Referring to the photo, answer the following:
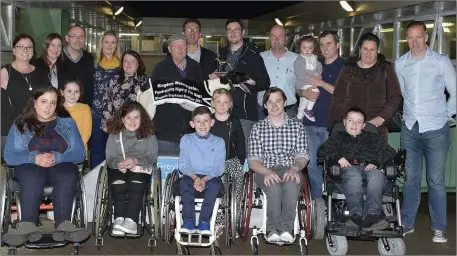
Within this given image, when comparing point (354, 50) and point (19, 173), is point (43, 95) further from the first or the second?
point (354, 50)

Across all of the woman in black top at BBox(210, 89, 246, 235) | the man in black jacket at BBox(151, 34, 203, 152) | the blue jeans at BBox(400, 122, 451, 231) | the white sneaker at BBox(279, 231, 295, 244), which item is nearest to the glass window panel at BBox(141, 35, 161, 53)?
the man in black jacket at BBox(151, 34, 203, 152)

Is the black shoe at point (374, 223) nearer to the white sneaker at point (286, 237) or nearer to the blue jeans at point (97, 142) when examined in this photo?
the white sneaker at point (286, 237)

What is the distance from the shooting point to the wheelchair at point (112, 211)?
5.17 m

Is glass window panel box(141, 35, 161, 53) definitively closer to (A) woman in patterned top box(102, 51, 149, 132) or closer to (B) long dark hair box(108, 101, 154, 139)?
(A) woman in patterned top box(102, 51, 149, 132)

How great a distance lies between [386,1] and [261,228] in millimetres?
6383

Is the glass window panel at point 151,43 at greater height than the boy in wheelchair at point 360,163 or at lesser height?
greater

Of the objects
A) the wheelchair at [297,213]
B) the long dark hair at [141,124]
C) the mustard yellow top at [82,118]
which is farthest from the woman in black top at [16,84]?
the wheelchair at [297,213]

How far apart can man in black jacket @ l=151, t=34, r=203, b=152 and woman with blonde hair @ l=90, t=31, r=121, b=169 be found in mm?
666

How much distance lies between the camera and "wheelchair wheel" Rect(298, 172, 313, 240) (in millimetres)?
5141

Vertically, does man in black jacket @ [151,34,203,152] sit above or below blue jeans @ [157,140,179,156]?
above

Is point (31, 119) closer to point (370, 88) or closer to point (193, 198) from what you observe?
point (193, 198)

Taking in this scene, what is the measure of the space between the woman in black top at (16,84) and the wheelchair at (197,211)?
5.38 ft

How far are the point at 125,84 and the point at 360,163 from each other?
2321 millimetres

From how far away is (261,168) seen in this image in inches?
212
